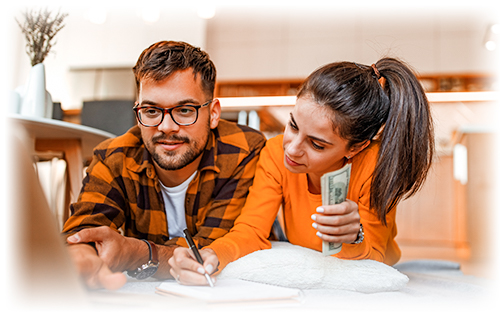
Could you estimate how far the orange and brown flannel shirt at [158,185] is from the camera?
3.61 ft

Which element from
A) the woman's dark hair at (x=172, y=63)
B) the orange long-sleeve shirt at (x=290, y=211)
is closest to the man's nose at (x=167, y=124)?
the woman's dark hair at (x=172, y=63)

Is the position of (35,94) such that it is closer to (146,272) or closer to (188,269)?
(146,272)

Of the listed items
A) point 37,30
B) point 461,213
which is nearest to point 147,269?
point 37,30

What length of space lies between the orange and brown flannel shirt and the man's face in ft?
0.24

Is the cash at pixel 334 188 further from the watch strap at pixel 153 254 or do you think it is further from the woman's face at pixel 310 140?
the watch strap at pixel 153 254

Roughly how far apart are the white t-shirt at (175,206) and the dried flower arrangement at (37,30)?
870mm

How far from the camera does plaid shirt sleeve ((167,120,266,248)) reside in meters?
1.12

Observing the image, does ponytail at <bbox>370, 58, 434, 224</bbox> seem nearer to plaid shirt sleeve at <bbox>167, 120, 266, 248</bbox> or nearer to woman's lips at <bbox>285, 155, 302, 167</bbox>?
woman's lips at <bbox>285, 155, 302, 167</bbox>

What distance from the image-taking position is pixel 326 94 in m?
0.93

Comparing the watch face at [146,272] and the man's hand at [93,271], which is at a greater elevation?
the man's hand at [93,271]

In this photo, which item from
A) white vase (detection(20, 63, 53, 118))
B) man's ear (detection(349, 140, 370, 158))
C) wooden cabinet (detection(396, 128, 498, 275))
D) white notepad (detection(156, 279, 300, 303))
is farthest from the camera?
wooden cabinet (detection(396, 128, 498, 275))

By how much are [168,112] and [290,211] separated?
1.39 feet

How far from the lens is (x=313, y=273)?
2.92ft

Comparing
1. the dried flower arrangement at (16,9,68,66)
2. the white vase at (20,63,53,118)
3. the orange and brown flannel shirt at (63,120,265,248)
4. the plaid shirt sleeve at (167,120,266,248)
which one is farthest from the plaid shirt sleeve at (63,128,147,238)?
the dried flower arrangement at (16,9,68,66)
